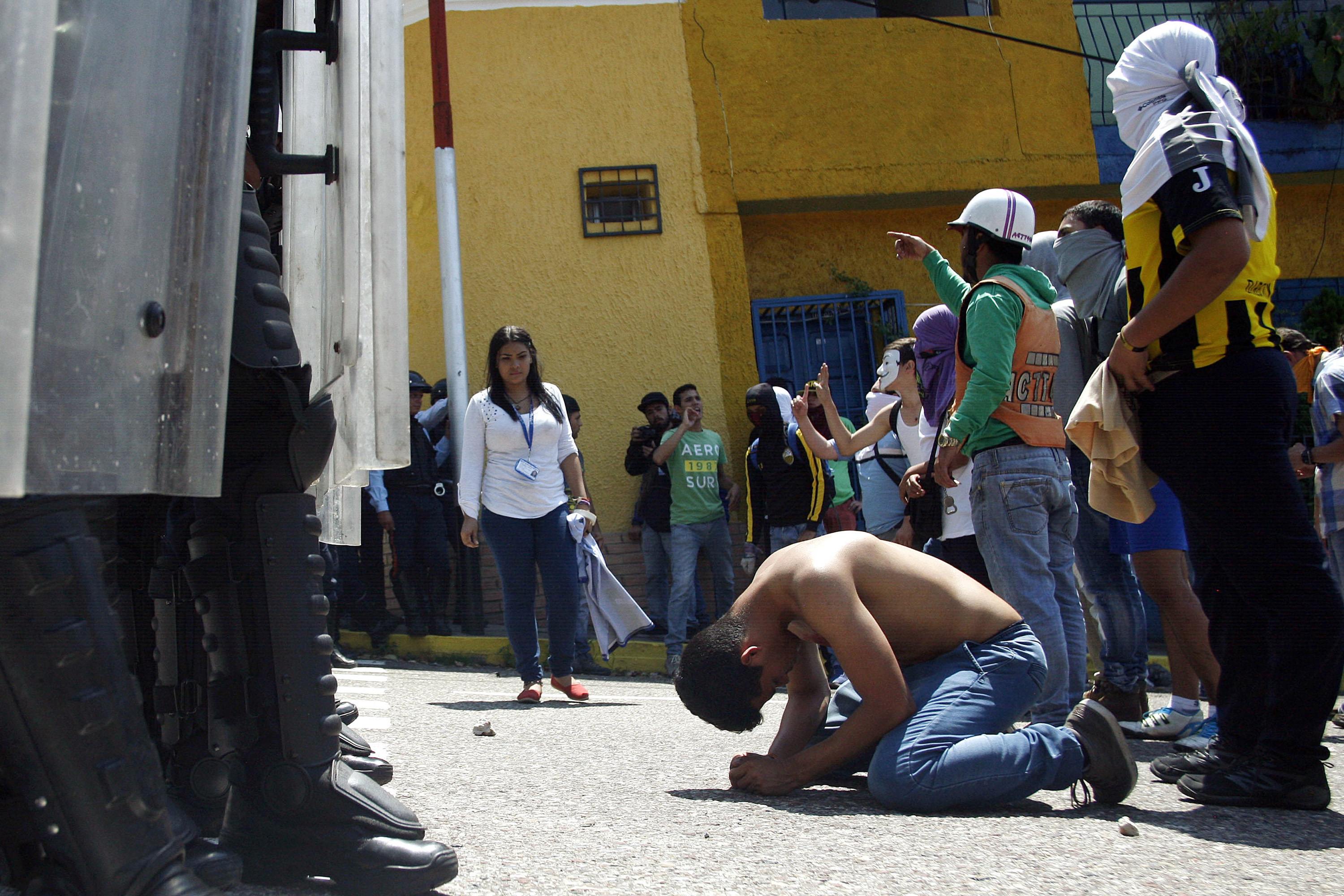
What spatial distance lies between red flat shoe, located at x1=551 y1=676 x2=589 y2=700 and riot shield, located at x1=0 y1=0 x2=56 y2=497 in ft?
15.0

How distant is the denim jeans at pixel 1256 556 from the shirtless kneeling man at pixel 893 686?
0.36m

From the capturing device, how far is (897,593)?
319cm

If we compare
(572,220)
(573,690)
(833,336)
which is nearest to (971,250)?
(573,690)

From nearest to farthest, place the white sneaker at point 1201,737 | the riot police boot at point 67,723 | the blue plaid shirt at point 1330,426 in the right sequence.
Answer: the riot police boot at point 67,723
the white sneaker at point 1201,737
the blue plaid shirt at point 1330,426

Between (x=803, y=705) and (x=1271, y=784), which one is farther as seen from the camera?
(x=803, y=705)

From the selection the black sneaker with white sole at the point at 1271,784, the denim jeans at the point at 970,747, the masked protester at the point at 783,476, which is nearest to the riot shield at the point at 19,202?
the denim jeans at the point at 970,747

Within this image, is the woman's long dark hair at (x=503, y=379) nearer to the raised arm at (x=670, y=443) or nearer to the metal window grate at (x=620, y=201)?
the raised arm at (x=670, y=443)

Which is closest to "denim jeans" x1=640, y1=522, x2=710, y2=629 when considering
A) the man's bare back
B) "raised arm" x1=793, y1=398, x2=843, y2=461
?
"raised arm" x1=793, y1=398, x2=843, y2=461

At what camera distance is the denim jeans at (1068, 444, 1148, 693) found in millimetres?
4344

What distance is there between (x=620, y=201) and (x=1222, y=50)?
5984mm

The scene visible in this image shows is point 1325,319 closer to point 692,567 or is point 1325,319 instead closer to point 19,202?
point 692,567

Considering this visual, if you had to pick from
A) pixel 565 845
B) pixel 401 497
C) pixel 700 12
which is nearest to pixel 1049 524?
pixel 565 845

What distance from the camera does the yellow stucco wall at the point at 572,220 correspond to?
9.98 m

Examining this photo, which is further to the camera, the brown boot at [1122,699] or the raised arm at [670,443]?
the raised arm at [670,443]
